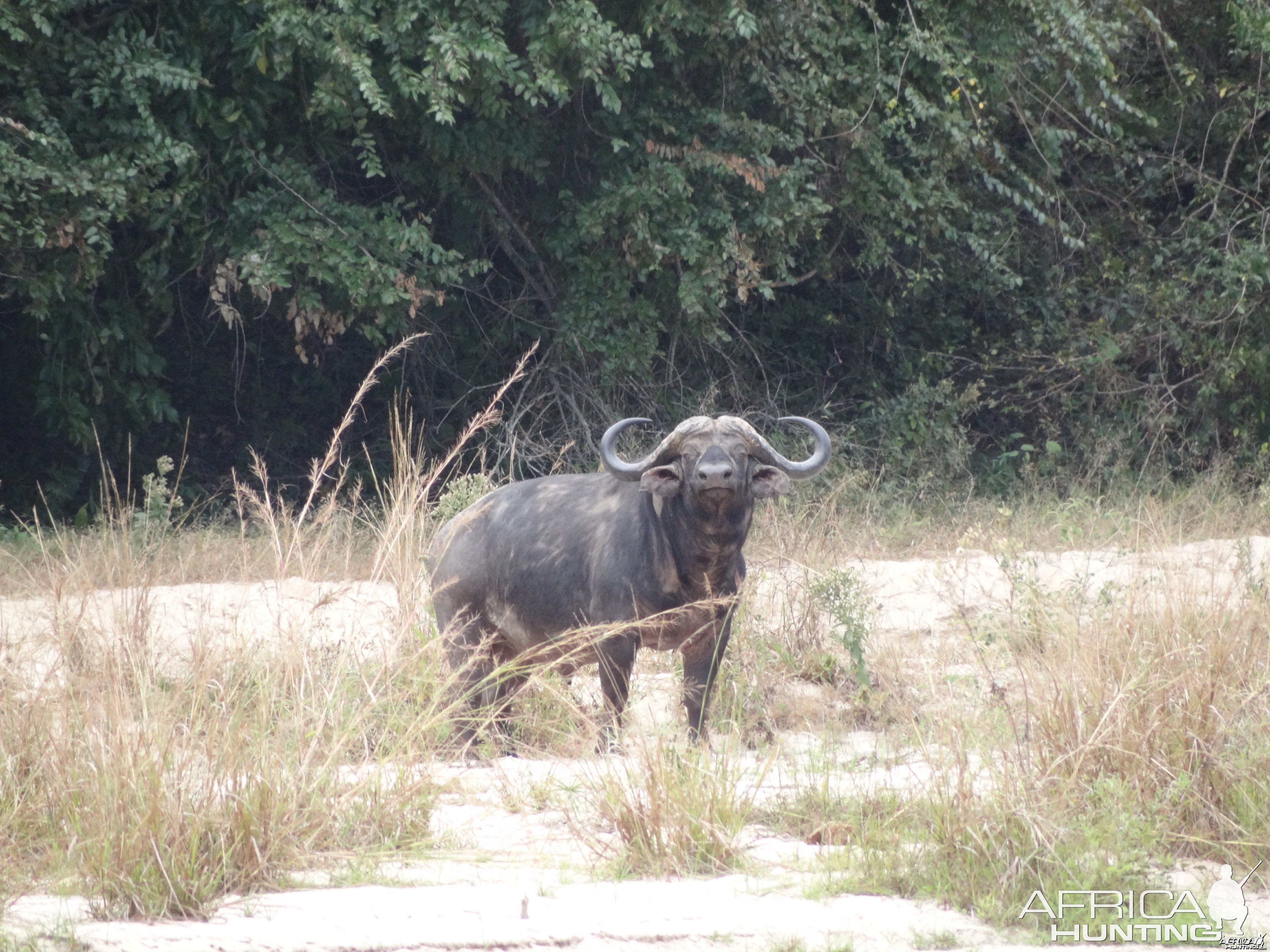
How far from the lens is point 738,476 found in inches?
225

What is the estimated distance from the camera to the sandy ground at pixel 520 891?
12.0ft

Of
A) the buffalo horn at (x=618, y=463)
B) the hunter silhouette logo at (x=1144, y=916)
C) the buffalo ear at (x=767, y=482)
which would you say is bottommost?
the hunter silhouette logo at (x=1144, y=916)

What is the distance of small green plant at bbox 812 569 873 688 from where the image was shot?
6.82 m

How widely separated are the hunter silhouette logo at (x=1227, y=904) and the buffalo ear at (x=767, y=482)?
2.38m

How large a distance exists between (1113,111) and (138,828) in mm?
12994

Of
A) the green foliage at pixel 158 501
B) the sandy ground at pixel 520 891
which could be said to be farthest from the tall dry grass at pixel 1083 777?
the green foliage at pixel 158 501

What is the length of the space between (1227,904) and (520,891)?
2.06 metres

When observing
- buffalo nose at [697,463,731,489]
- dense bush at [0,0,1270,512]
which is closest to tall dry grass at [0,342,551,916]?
buffalo nose at [697,463,731,489]

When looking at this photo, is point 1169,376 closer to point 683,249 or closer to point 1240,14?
point 1240,14

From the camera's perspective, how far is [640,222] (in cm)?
1104

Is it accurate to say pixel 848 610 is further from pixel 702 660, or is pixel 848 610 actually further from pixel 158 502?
pixel 158 502

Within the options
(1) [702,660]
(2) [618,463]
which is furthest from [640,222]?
(1) [702,660]

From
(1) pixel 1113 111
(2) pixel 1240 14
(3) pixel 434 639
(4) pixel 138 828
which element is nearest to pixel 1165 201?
(1) pixel 1113 111

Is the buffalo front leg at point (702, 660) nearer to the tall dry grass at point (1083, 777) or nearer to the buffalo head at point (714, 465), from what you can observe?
the buffalo head at point (714, 465)
